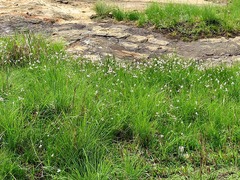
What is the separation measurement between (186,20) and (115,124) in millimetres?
4665

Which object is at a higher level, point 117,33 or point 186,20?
point 186,20

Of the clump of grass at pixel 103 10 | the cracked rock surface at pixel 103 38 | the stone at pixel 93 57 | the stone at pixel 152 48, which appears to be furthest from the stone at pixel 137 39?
the clump of grass at pixel 103 10

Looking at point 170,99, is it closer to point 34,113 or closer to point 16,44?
point 34,113

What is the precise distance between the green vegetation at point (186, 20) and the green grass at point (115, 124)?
2.74m

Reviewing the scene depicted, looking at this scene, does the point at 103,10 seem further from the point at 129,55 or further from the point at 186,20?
the point at 129,55

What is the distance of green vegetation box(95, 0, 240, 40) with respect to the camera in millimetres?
7449

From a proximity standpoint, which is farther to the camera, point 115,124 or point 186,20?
point 186,20

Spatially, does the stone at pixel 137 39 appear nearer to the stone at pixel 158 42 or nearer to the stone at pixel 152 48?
the stone at pixel 158 42

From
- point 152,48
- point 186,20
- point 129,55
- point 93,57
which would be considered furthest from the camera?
point 186,20

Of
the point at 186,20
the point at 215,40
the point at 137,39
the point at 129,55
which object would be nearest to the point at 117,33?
the point at 137,39

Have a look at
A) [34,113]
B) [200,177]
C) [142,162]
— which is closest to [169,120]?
[142,162]

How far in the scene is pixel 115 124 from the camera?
360 centimetres

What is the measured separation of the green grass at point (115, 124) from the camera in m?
3.05

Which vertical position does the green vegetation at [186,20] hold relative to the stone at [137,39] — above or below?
above
